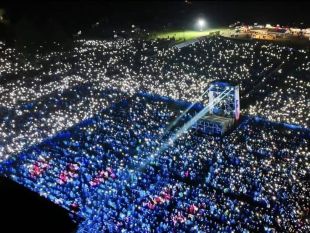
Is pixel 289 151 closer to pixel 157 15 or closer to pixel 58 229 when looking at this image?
pixel 58 229

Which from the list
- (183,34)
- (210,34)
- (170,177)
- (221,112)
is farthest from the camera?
(183,34)

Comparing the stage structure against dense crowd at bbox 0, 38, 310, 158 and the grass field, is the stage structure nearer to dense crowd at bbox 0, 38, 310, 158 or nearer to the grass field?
dense crowd at bbox 0, 38, 310, 158

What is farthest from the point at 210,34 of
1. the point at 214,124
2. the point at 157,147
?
the point at 157,147

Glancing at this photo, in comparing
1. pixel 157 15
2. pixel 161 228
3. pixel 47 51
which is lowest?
pixel 161 228

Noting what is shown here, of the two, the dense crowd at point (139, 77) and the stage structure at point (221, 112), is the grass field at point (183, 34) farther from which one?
the stage structure at point (221, 112)

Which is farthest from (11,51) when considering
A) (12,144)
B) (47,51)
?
(12,144)

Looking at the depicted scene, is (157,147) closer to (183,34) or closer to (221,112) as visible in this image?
(221,112)
